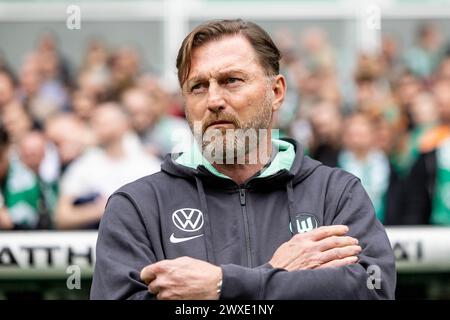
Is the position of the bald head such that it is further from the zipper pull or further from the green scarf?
the zipper pull

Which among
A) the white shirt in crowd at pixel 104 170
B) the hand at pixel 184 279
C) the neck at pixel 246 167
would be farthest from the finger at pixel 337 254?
the white shirt in crowd at pixel 104 170

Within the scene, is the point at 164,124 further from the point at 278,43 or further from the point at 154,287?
the point at 154,287

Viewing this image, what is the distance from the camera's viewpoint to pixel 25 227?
Result: 7809 mm

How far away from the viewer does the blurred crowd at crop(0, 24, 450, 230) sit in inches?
320

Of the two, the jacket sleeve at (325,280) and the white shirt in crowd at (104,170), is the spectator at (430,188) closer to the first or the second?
the white shirt in crowd at (104,170)

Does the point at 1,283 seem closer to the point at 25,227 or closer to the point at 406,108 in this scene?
the point at 25,227

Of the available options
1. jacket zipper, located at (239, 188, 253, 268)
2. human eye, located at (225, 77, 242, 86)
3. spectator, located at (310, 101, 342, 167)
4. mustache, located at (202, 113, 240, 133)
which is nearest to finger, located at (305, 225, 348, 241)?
jacket zipper, located at (239, 188, 253, 268)

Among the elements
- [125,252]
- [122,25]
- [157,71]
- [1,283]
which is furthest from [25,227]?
[125,252]

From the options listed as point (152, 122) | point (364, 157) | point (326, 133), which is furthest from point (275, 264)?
point (152, 122)

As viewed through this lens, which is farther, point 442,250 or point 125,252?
point 442,250

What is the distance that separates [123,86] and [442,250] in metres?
3.65

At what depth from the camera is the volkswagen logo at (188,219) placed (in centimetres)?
394

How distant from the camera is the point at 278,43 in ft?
32.7

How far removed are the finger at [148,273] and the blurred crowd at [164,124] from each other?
409 centimetres
